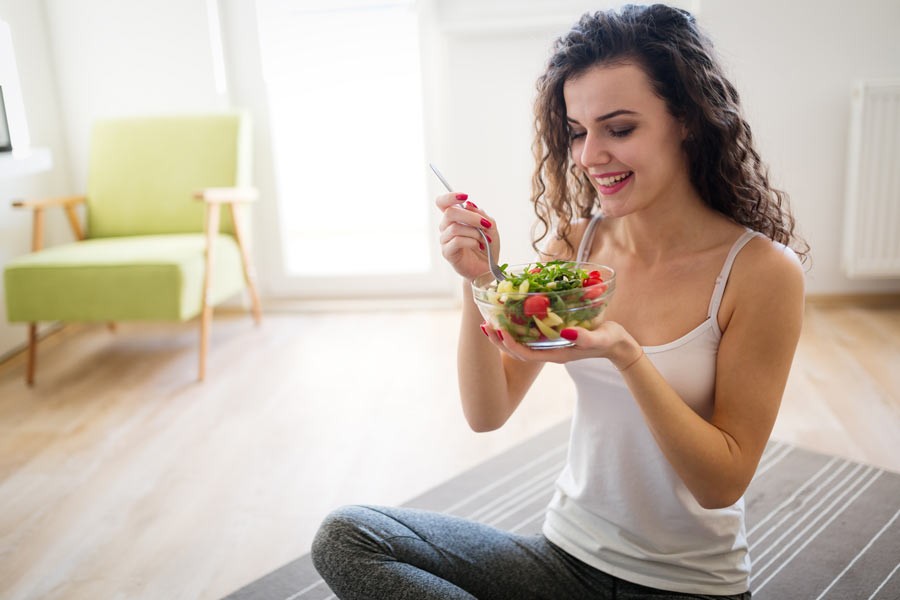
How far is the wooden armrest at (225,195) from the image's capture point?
2816mm

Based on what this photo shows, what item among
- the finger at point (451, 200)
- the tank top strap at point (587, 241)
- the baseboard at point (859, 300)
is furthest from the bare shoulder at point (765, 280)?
the baseboard at point (859, 300)

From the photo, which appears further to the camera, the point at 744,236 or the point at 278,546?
the point at 278,546

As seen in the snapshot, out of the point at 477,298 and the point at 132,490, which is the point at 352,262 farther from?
the point at 477,298

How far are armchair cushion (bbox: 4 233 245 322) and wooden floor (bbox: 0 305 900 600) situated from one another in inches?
10.2

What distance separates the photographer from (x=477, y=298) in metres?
0.96

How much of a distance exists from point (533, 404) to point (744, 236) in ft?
4.78

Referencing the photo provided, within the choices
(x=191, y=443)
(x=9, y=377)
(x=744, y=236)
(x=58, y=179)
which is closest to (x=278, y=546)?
(x=191, y=443)

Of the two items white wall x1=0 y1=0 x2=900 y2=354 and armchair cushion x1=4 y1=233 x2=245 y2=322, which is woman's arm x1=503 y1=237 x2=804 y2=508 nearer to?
armchair cushion x1=4 y1=233 x2=245 y2=322

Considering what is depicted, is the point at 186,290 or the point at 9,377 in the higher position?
the point at 186,290

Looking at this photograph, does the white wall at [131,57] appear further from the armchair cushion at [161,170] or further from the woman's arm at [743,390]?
the woman's arm at [743,390]

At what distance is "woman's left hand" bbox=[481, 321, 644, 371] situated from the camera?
2.85 feet

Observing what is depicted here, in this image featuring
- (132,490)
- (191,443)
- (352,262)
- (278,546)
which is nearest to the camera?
(278,546)

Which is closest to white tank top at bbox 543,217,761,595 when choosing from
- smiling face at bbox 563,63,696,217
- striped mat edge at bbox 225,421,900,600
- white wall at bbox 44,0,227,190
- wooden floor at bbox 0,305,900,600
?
smiling face at bbox 563,63,696,217

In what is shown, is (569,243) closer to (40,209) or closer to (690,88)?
(690,88)
